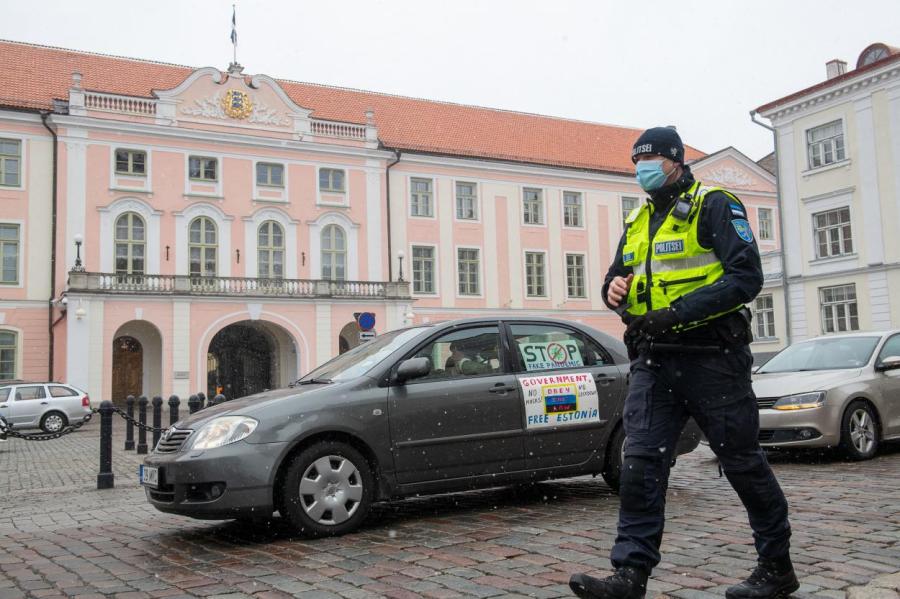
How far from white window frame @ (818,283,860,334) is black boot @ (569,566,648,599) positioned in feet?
94.5

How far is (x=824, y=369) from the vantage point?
33.8 feet

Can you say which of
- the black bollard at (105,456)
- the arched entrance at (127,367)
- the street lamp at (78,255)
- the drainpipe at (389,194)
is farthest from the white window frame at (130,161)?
the black bollard at (105,456)

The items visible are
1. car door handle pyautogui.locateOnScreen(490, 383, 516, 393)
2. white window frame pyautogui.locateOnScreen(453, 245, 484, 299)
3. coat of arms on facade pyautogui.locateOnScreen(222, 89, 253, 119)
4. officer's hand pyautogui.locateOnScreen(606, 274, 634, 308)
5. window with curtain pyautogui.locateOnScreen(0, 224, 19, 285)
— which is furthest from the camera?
white window frame pyautogui.locateOnScreen(453, 245, 484, 299)

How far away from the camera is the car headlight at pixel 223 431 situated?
5.77m

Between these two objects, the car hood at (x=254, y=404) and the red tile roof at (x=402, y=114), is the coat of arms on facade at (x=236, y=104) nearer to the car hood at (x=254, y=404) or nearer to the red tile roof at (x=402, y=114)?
the red tile roof at (x=402, y=114)

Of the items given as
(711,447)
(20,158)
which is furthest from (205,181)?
(711,447)

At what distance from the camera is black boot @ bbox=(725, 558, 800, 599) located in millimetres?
3746

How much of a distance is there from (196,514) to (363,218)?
105ft

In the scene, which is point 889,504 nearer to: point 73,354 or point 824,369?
point 824,369

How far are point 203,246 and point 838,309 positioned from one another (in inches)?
935

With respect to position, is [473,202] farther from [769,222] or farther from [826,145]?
[769,222]

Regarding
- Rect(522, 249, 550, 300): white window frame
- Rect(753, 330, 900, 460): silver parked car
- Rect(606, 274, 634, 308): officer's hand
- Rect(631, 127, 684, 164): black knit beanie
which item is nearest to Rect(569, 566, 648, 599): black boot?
Rect(606, 274, 634, 308): officer's hand

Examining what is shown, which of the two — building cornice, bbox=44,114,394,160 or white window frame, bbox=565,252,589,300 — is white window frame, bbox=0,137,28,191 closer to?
building cornice, bbox=44,114,394,160

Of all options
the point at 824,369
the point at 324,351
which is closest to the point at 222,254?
→ the point at 324,351
